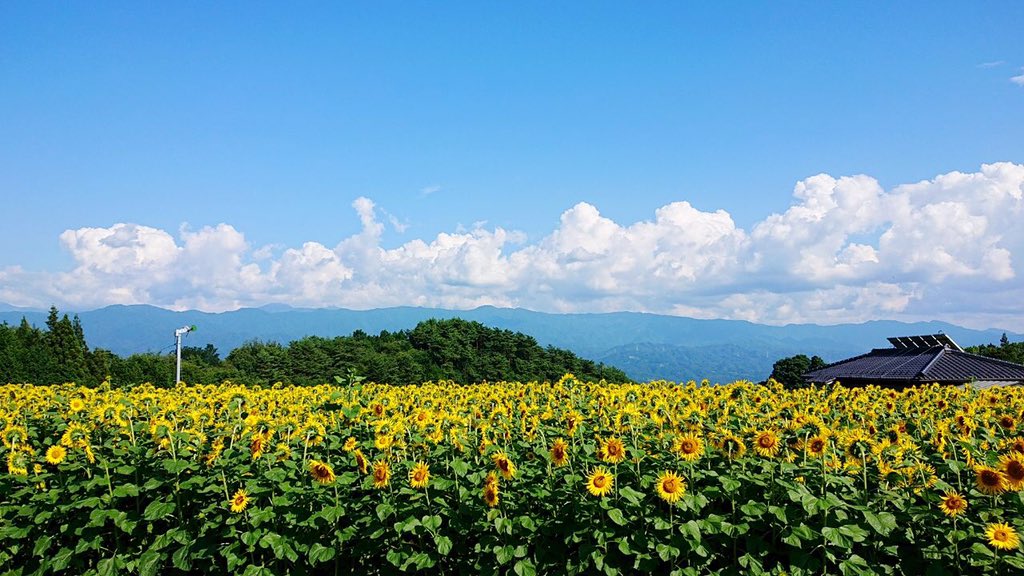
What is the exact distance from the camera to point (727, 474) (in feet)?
14.1

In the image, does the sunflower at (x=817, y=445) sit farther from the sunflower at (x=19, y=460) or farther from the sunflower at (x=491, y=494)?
the sunflower at (x=19, y=460)

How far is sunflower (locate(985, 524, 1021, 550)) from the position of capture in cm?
353

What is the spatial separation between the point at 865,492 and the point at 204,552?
452 centimetres

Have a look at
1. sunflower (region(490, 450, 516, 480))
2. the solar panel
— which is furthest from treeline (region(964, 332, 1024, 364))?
sunflower (region(490, 450, 516, 480))

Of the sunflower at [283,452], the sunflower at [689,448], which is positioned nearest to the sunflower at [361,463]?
the sunflower at [283,452]

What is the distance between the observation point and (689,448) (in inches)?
172

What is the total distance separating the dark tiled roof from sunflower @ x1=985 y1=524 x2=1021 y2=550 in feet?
67.5

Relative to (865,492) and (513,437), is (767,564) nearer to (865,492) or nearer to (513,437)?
(865,492)

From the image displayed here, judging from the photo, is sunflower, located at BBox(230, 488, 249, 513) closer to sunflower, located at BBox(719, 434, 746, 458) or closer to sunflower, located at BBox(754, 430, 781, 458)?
sunflower, located at BBox(719, 434, 746, 458)

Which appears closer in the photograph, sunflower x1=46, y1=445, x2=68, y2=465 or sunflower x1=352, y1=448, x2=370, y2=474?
sunflower x1=352, y1=448, x2=370, y2=474

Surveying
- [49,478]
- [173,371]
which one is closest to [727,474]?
[49,478]

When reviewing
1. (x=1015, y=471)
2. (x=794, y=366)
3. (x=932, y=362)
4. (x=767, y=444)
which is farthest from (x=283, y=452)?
(x=794, y=366)

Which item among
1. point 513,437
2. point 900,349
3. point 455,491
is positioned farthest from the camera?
point 900,349

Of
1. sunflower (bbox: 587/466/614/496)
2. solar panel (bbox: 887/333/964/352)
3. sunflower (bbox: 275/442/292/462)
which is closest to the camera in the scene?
sunflower (bbox: 587/466/614/496)
